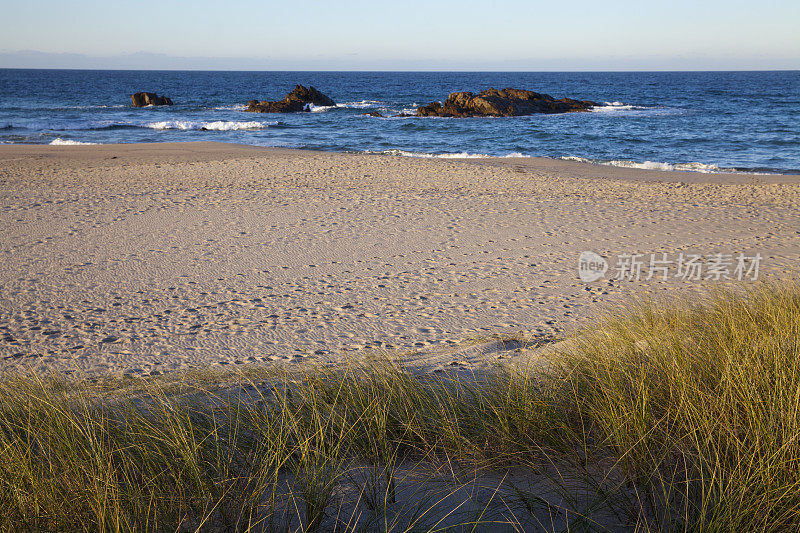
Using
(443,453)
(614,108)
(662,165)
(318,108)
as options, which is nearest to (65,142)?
(662,165)

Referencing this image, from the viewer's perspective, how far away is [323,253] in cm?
730

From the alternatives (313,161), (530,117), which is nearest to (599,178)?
(313,161)

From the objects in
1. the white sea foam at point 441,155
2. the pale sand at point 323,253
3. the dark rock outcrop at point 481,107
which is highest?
the dark rock outcrop at point 481,107

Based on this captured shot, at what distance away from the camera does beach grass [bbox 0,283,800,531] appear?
84.0 inches

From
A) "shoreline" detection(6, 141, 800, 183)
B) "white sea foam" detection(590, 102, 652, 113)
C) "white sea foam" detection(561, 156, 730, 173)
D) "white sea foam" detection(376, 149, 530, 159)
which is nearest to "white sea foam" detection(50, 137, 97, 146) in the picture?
"shoreline" detection(6, 141, 800, 183)

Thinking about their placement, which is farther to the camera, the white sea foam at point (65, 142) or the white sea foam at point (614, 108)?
the white sea foam at point (614, 108)

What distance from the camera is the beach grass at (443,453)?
2.13 m

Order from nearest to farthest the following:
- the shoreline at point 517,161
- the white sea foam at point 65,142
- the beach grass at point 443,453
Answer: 1. the beach grass at point 443,453
2. the shoreline at point 517,161
3. the white sea foam at point 65,142

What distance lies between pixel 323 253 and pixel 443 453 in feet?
15.9

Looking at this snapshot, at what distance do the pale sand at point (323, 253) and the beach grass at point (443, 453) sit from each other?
117 centimetres

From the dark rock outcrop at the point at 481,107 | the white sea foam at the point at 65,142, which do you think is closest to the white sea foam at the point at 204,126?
the white sea foam at the point at 65,142

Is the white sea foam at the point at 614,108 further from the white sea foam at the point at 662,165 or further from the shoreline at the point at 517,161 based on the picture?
the shoreline at the point at 517,161

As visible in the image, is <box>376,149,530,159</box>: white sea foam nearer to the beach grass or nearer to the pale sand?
the pale sand

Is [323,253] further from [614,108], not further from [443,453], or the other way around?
[614,108]
